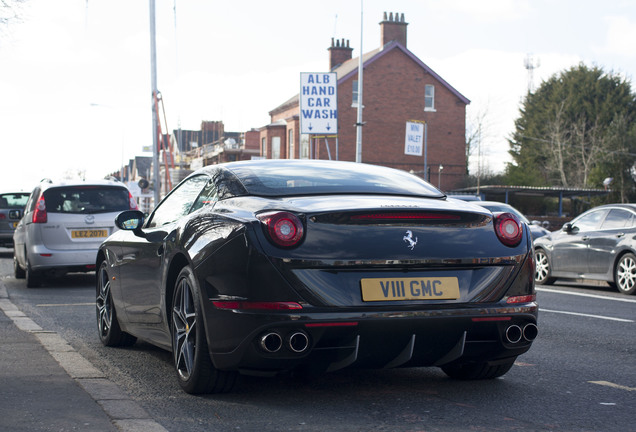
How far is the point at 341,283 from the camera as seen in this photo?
4.75 m

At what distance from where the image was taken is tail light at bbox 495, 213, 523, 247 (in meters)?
5.15

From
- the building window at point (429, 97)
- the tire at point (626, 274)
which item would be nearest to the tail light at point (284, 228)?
the tire at point (626, 274)

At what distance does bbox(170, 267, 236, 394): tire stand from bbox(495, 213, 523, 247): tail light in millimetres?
1723

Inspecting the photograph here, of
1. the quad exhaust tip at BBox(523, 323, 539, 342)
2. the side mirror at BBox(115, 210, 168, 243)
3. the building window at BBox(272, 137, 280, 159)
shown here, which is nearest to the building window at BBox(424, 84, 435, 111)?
the building window at BBox(272, 137, 280, 159)

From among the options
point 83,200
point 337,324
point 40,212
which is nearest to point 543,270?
point 83,200

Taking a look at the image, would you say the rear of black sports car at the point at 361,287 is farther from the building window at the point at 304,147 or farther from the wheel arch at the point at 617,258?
the building window at the point at 304,147

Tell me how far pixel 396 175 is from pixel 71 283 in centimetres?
993

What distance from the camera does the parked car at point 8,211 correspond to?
24.4 meters

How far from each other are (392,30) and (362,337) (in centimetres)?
5956

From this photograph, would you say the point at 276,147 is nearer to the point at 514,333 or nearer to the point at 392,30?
the point at 392,30

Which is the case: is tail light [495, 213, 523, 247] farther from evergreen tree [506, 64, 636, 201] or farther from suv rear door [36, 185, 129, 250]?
evergreen tree [506, 64, 636, 201]

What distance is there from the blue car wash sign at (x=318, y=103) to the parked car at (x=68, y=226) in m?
20.0

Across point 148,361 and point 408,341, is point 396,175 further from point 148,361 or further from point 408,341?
point 148,361

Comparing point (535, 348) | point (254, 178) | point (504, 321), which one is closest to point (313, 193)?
point (254, 178)
